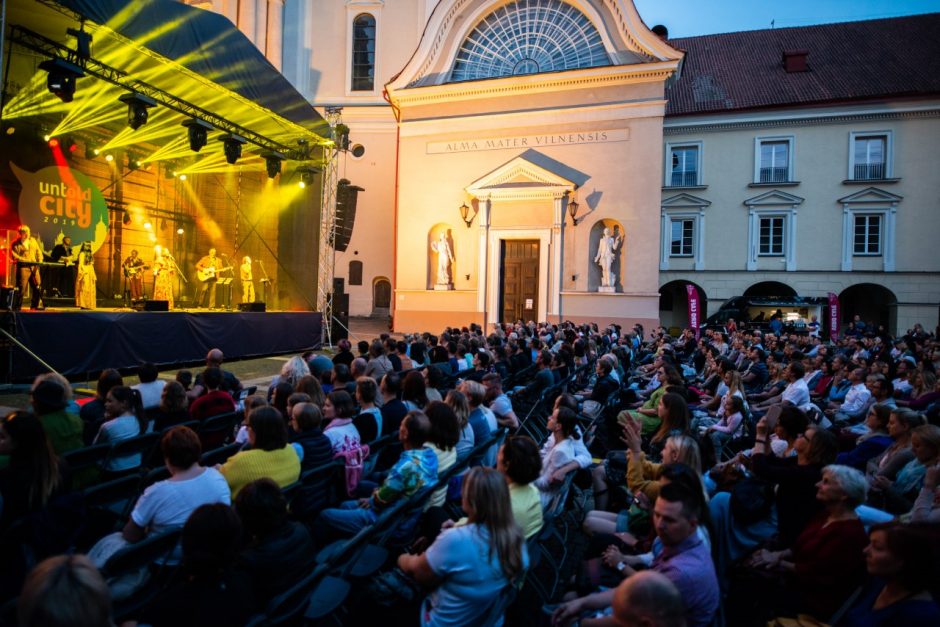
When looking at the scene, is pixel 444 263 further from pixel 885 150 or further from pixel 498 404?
pixel 885 150

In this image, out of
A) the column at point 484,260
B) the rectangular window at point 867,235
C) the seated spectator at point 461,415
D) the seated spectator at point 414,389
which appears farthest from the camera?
the rectangular window at point 867,235

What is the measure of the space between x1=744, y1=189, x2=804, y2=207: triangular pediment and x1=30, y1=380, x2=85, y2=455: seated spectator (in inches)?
978

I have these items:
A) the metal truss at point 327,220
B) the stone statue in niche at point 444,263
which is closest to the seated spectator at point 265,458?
the metal truss at point 327,220

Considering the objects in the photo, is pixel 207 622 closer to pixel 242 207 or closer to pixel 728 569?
pixel 728 569

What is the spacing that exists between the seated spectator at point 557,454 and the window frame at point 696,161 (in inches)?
895

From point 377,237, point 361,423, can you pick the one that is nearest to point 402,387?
point 361,423

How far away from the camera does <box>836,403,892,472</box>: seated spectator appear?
175 inches

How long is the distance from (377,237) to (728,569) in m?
23.0

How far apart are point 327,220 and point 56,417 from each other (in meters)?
12.2

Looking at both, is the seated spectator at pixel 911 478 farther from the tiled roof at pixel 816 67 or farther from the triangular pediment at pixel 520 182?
the tiled roof at pixel 816 67

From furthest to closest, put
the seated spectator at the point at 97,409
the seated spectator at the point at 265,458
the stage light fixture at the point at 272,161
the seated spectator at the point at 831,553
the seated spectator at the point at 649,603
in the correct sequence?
1. the stage light fixture at the point at 272,161
2. the seated spectator at the point at 97,409
3. the seated spectator at the point at 265,458
4. the seated spectator at the point at 831,553
5. the seated spectator at the point at 649,603

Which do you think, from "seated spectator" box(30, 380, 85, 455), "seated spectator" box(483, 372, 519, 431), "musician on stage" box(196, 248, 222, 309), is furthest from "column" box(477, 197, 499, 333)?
"seated spectator" box(30, 380, 85, 455)

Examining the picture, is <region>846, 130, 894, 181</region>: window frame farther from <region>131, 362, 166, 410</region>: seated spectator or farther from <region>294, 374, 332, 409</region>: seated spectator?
<region>131, 362, 166, 410</region>: seated spectator

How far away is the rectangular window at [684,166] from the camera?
24.4m
